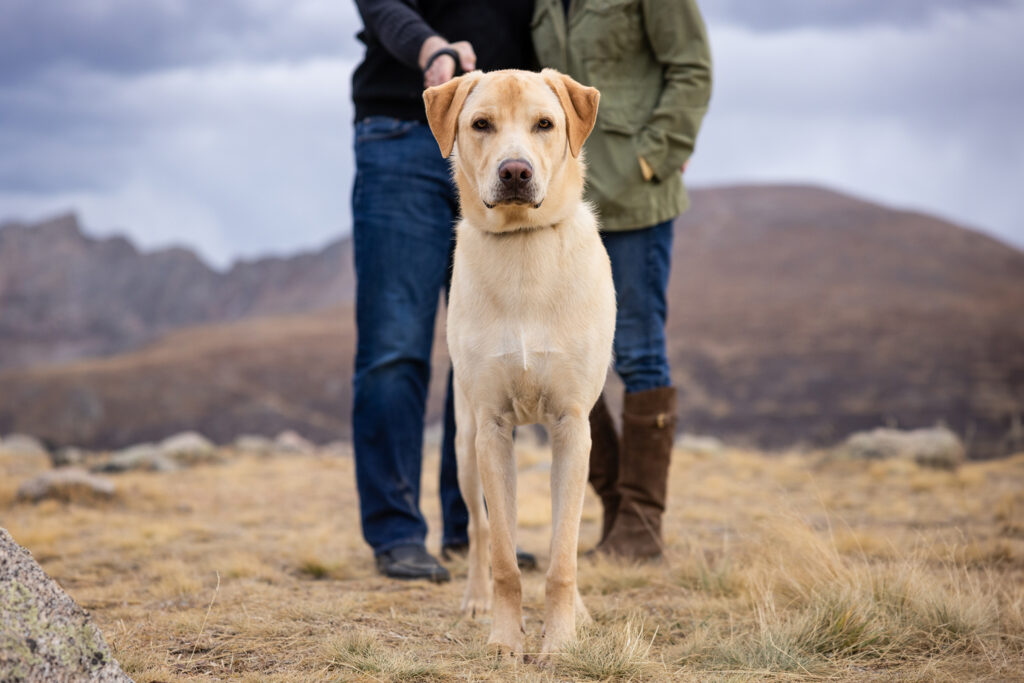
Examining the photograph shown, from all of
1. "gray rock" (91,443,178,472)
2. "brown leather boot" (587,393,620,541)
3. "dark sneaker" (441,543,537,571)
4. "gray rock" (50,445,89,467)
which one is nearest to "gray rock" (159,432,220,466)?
"gray rock" (91,443,178,472)

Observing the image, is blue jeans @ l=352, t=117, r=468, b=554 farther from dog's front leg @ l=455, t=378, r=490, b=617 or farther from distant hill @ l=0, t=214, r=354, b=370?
distant hill @ l=0, t=214, r=354, b=370

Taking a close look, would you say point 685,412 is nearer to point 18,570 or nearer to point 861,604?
point 861,604

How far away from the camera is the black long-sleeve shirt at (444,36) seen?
4.09 meters

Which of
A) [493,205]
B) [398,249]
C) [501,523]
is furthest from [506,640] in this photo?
[398,249]

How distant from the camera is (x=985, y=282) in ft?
103

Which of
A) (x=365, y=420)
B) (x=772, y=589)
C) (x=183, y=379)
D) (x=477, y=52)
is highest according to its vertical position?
(x=477, y=52)

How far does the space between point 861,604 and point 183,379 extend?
2710 centimetres

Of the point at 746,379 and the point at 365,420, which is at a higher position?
the point at 365,420

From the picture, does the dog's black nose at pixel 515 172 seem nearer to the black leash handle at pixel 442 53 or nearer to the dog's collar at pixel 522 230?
the dog's collar at pixel 522 230

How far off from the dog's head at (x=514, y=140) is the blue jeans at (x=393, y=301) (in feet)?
3.58

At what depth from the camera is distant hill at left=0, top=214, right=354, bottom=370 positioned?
56562mm

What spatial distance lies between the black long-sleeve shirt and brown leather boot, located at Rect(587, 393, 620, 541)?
6.26 ft

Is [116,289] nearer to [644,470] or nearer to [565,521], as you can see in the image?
[644,470]

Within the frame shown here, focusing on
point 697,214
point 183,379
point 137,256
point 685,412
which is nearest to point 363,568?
point 685,412
